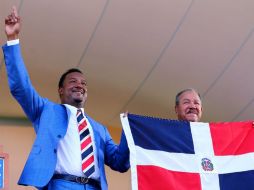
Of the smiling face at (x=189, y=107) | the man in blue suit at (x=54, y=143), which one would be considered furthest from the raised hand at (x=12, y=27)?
the smiling face at (x=189, y=107)

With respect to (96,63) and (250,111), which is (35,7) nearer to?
(96,63)

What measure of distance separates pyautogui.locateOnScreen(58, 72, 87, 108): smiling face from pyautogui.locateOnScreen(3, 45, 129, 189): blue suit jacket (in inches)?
4.0

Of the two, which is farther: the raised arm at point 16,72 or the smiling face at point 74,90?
the smiling face at point 74,90

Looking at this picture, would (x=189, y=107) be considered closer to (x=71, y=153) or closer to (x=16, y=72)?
(x=71, y=153)

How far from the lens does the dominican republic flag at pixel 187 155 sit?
103 inches

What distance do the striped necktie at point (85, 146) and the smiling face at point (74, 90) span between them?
0.09 metres

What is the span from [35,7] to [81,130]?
43.6 inches

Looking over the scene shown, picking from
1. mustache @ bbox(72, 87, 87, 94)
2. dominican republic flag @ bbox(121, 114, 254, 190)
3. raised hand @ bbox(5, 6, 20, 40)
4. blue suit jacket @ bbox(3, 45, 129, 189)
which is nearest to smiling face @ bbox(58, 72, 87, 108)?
mustache @ bbox(72, 87, 87, 94)

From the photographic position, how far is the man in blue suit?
7.73ft

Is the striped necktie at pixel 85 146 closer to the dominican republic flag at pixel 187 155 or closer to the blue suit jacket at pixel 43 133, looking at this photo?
the blue suit jacket at pixel 43 133

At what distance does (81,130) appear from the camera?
256cm

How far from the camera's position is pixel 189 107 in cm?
291

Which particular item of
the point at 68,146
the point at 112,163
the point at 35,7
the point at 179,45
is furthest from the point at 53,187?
the point at 179,45

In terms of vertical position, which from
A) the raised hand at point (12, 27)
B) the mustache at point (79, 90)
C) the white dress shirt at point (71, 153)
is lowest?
the white dress shirt at point (71, 153)
